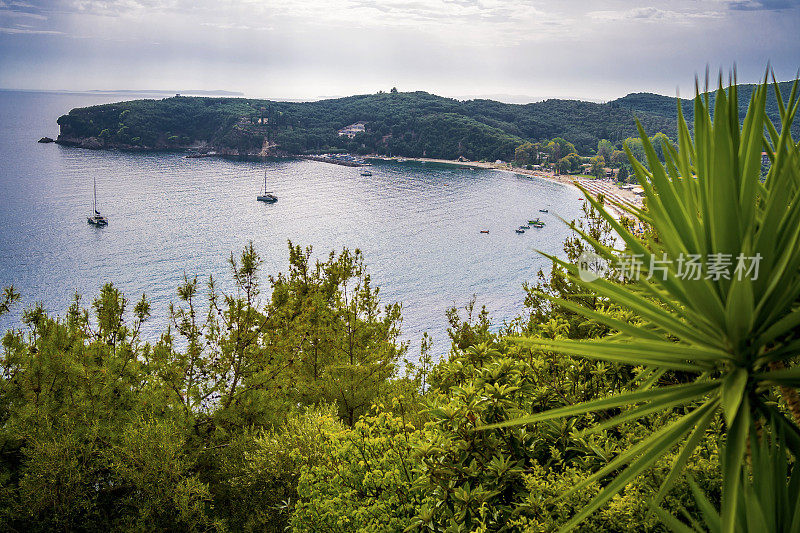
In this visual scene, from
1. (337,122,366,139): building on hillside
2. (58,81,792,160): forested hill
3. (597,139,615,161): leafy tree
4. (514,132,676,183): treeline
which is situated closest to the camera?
(514,132,676,183): treeline

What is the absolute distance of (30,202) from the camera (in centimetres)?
5541

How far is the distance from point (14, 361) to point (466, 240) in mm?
46419

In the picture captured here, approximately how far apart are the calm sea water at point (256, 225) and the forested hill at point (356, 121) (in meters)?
9.46

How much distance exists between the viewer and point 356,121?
4744 inches

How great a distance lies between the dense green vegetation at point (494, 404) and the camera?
1.92 meters

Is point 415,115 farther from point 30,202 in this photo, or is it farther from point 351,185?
point 30,202

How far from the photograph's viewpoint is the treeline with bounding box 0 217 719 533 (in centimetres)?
423

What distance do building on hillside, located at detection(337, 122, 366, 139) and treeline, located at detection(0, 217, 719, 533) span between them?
103 metres

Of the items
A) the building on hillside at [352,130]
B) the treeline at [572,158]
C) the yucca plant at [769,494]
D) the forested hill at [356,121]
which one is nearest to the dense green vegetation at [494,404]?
the yucca plant at [769,494]

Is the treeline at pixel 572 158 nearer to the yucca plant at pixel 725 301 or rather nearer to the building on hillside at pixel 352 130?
the building on hillside at pixel 352 130

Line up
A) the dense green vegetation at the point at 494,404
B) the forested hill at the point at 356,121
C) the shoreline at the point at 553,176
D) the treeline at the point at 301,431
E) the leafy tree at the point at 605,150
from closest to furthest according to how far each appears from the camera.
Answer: the dense green vegetation at the point at 494,404 → the treeline at the point at 301,431 → the shoreline at the point at 553,176 → the leafy tree at the point at 605,150 → the forested hill at the point at 356,121

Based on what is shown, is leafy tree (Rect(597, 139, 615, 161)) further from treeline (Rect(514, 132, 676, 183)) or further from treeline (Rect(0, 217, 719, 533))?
treeline (Rect(0, 217, 719, 533))

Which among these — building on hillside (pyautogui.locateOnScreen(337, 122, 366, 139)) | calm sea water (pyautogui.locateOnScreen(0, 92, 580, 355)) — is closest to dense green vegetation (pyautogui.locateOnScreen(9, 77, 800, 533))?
calm sea water (pyautogui.locateOnScreen(0, 92, 580, 355))

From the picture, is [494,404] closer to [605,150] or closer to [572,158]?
[572,158]
